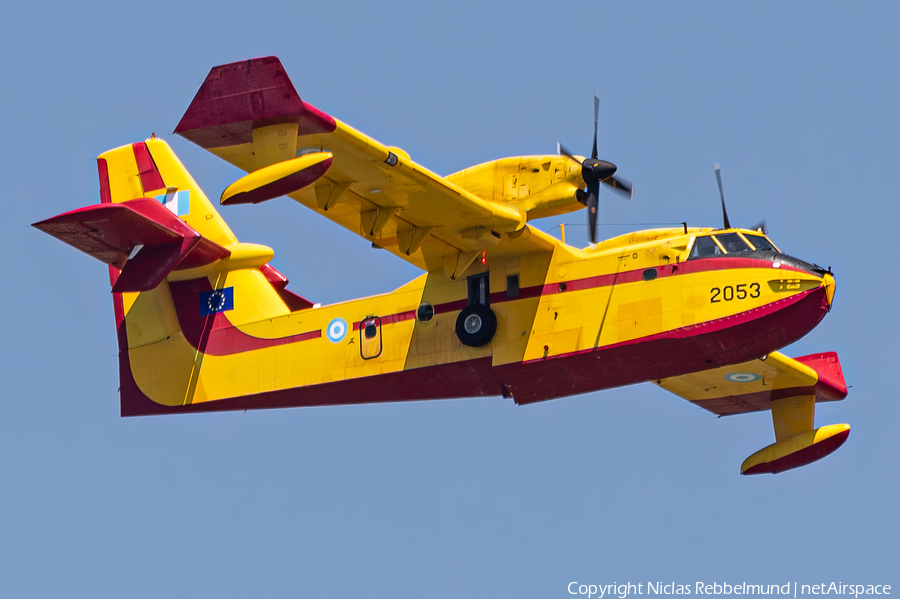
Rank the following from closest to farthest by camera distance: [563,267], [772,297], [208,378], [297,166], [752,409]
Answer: [297,166]
[772,297]
[563,267]
[208,378]
[752,409]

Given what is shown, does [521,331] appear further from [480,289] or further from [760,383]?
[760,383]

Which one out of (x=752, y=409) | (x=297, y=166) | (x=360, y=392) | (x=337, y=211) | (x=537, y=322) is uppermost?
(x=297, y=166)

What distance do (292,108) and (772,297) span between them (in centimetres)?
798

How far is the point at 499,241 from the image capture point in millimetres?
23750

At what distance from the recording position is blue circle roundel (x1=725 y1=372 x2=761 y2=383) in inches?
1079

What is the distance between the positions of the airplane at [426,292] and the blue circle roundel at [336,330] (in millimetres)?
81

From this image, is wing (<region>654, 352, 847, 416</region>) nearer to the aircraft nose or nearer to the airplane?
the airplane

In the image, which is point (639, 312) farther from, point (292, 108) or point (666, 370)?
point (292, 108)

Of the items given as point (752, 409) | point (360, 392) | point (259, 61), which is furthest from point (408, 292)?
point (752, 409)

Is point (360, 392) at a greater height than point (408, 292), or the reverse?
point (408, 292)

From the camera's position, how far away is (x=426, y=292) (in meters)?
24.7

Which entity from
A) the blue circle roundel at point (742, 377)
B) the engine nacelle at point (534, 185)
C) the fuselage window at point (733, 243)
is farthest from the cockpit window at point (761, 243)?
the blue circle roundel at point (742, 377)

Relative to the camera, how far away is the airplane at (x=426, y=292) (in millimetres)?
21641

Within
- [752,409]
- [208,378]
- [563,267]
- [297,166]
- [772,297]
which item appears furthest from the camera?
[752,409]
